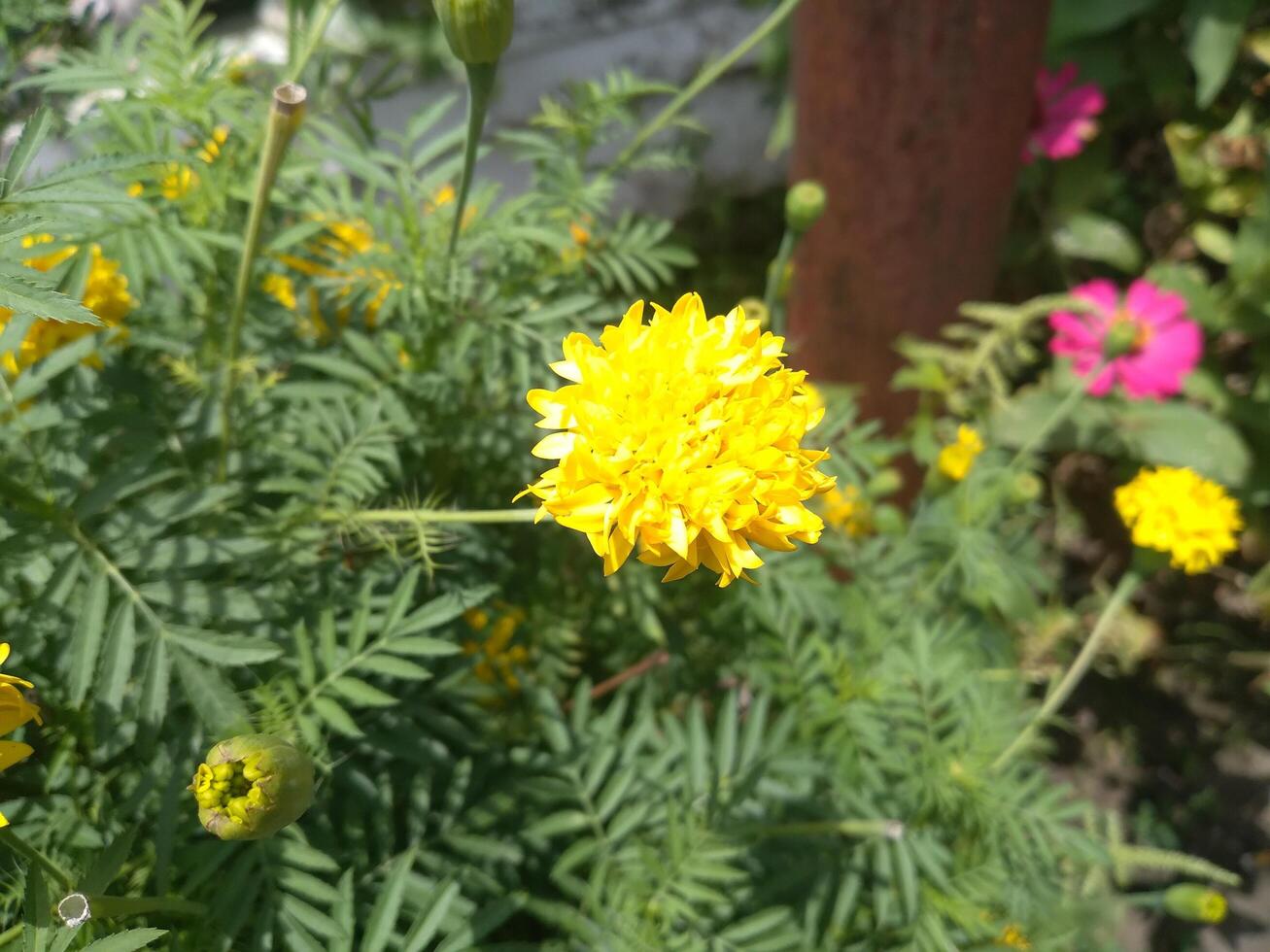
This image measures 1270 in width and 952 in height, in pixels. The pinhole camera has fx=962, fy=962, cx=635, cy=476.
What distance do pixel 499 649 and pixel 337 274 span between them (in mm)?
447

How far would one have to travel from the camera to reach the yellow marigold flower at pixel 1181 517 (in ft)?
3.70

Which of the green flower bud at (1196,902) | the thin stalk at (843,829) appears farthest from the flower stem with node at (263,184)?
the green flower bud at (1196,902)

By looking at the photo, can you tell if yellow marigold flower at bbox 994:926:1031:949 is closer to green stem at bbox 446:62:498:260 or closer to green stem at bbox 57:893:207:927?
green stem at bbox 57:893:207:927

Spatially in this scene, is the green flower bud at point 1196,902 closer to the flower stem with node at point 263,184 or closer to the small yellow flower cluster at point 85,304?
the flower stem with node at point 263,184

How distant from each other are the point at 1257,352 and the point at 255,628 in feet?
5.97

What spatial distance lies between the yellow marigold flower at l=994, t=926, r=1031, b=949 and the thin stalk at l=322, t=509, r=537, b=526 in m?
0.70

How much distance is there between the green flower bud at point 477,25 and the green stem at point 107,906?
2.13 ft

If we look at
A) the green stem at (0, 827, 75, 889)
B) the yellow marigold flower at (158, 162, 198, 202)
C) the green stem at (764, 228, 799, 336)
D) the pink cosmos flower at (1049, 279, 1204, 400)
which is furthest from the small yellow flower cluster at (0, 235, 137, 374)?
the pink cosmos flower at (1049, 279, 1204, 400)

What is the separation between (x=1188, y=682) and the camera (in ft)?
6.40

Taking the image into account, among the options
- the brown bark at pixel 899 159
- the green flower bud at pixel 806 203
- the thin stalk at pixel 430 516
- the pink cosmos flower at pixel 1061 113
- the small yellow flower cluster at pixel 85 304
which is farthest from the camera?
the pink cosmos flower at pixel 1061 113

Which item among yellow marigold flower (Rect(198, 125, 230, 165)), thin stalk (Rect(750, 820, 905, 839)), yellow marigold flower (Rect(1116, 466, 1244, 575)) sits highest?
yellow marigold flower (Rect(198, 125, 230, 165))

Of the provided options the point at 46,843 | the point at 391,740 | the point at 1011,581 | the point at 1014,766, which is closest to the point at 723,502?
the point at 391,740

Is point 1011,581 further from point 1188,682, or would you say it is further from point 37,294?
point 37,294

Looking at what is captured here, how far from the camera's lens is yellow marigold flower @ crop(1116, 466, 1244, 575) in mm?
1127
